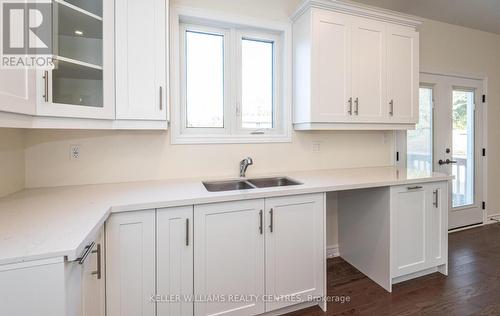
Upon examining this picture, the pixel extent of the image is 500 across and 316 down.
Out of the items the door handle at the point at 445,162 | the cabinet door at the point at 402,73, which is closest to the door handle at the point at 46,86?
the cabinet door at the point at 402,73

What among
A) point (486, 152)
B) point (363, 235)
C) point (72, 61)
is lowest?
point (363, 235)

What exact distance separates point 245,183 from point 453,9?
120 inches

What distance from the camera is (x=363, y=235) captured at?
7.70 ft

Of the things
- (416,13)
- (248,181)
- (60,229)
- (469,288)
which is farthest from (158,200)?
(416,13)

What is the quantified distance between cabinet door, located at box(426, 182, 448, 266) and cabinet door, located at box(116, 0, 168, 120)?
2244 mm

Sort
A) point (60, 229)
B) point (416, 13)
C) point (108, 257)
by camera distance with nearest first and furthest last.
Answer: point (60, 229)
point (108, 257)
point (416, 13)

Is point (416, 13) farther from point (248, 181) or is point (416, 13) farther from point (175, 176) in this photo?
point (175, 176)

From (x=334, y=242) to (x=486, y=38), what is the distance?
11.4 feet

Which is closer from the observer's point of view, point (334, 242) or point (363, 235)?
point (363, 235)

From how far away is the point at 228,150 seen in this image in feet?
7.61

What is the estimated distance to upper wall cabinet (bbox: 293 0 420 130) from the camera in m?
2.19

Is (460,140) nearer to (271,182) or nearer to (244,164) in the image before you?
(271,182)

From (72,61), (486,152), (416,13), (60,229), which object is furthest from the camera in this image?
(486,152)

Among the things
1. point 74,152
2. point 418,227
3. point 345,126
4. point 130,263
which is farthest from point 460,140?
point 74,152
